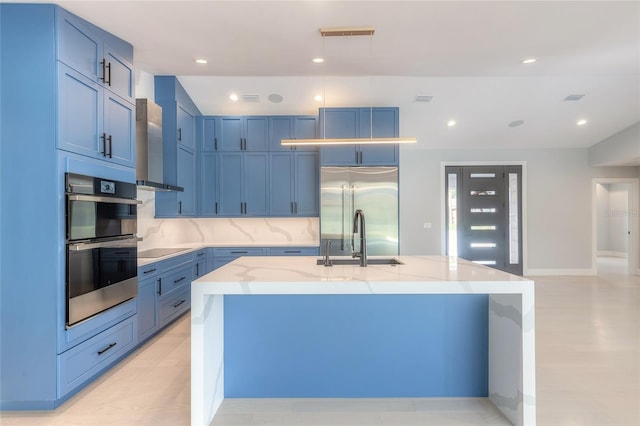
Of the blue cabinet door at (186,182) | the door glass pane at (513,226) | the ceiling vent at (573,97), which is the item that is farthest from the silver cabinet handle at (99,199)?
the door glass pane at (513,226)

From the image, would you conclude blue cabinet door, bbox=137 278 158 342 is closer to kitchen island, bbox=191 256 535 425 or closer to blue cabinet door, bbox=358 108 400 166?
kitchen island, bbox=191 256 535 425

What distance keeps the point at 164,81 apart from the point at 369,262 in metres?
3.59

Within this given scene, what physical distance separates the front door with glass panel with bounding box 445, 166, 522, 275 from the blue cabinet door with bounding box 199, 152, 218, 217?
14.8 feet

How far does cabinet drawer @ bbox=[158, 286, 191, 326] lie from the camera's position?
357 centimetres

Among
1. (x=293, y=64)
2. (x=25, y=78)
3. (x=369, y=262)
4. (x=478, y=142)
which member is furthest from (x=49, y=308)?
(x=478, y=142)

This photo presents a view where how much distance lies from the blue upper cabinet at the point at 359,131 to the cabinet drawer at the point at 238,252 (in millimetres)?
1570

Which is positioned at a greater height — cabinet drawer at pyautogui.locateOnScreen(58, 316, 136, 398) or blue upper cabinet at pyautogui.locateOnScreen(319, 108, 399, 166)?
blue upper cabinet at pyautogui.locateOnScreen(319, 108, 399, 166)

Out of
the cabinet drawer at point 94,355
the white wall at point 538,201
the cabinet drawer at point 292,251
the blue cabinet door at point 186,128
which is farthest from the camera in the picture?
the white wall at point 538,201

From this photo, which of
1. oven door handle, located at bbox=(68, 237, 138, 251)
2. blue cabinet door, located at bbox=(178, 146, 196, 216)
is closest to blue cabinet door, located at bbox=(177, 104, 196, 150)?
blue cabinet door, located at bbox=(178, 146, 196, 216)

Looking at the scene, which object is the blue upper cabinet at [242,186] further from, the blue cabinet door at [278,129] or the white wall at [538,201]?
the white wall at [538,201]

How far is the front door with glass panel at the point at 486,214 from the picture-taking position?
22.0ft

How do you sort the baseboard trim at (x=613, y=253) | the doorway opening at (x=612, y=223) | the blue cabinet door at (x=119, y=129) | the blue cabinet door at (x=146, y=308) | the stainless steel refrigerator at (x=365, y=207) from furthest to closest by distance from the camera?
the baseboard trim at (x=613, y=253) → the doorway opening at (x=612, y=223) → the stainless steel refrigerator at (x=365, y=207) → the blue cabinet door at (x=146, y=308) → the blue cabinet door at (x=119, y=129)

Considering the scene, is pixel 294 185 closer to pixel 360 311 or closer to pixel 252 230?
pixel 252 230

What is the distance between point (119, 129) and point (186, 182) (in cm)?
187
